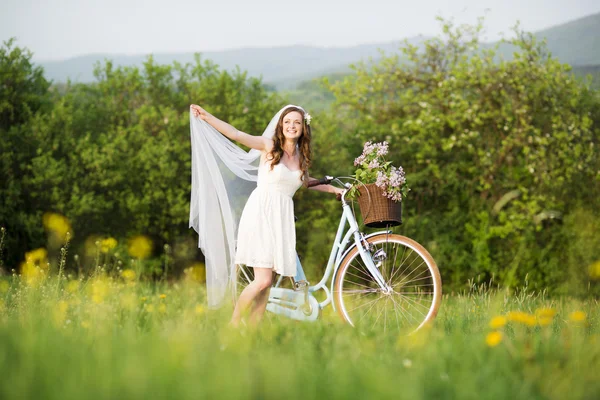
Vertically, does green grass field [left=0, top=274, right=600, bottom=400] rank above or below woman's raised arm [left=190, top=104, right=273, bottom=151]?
below

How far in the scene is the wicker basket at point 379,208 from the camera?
4.15 metres

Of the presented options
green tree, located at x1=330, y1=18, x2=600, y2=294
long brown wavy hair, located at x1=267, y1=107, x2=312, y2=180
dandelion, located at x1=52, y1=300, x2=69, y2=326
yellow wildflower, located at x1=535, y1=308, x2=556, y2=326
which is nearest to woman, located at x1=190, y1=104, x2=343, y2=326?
long brown wavy hair, located at x1=267, y1=107, x2=312, y2=180

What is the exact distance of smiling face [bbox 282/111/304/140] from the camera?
4.31 meters

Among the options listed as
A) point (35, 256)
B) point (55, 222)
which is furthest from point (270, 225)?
point (55, 222)

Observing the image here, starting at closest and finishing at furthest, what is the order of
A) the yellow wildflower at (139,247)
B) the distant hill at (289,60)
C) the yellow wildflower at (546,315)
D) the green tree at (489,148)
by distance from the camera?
1. the yellow wildflower at (546,315)
2. the green tree at (489,148)
3. the yellow wildflower at (139,247)
4. the distant hill at (289,60)

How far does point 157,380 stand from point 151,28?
99.2ft

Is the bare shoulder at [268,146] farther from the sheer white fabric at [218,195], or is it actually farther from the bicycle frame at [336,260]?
the bicycle frame at [336,260]

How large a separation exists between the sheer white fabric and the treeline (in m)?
6.16

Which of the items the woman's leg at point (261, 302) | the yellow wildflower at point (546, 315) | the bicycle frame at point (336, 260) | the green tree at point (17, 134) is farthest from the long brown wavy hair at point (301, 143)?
the green tree at point (17, 134)

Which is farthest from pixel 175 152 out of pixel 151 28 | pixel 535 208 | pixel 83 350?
pixel 151 28

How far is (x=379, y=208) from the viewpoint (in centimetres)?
416

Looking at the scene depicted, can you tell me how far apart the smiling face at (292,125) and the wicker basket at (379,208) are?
24.2 inches

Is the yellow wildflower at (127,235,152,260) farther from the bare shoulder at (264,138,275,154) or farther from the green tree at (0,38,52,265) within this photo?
the bare shoulder at (264,138,275,154)

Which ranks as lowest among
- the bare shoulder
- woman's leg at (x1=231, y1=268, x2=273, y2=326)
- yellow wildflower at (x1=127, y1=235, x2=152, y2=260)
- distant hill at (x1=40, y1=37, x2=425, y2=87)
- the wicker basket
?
yellow wildflower at (x1=127, y1=235, x2=152, y2=260)
